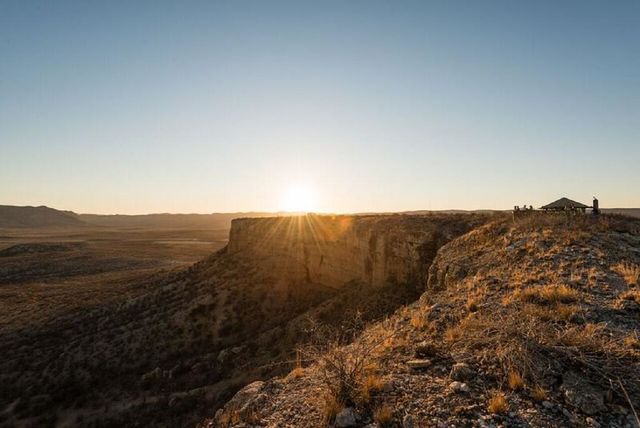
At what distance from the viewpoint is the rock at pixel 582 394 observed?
538cm

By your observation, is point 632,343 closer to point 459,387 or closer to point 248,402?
point 459,387

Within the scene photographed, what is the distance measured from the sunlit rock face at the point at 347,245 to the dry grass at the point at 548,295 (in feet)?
39.0

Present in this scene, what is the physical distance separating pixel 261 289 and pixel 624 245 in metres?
25.7

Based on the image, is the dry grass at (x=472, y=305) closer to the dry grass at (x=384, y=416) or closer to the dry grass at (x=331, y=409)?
the dry grass at (x=384, y=416)

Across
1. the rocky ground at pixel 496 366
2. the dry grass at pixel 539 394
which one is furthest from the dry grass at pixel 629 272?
the dry grass at pixel 539 394

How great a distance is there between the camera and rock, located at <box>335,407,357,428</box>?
19.7 feet

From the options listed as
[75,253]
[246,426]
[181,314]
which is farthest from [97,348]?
[75,253]

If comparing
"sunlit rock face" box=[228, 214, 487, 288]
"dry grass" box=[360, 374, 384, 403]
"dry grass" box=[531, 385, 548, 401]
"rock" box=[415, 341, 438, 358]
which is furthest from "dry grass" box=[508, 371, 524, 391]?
"sunlit rock face" box=[228, 214, 487, 288]

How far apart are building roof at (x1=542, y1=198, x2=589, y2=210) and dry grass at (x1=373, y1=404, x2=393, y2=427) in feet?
65.8

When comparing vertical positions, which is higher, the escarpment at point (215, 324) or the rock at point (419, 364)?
the rock at point (419, 364)

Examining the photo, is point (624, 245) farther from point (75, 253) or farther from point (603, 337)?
point (75, 253)

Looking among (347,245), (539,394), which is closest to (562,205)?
(347,245)

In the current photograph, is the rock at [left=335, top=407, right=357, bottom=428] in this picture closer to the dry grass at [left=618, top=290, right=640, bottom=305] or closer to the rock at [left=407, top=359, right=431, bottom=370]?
the rock at [left=407, top=359, right=431, bottom=370]

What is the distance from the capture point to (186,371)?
82.2ft
